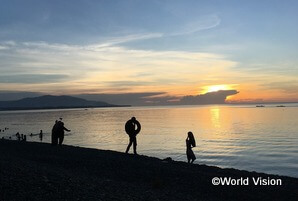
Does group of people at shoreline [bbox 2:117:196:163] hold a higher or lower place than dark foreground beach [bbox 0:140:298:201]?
higher

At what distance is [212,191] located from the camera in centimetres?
1484

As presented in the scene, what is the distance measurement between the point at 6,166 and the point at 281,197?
1191 centimetres

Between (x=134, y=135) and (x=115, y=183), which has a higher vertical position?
(x=134, y=135)

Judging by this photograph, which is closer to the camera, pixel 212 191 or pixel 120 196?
pixel 120 196

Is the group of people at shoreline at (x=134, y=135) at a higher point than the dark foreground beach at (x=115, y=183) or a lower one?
higher

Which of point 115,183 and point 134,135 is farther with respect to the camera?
point 134,135

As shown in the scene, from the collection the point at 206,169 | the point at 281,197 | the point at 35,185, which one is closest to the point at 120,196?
the point at 35,185

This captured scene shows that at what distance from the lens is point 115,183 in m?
13.9

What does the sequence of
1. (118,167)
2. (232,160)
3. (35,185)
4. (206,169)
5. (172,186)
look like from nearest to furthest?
1. (35,185)
2. (172,186)
3. (118,167)
4. (206,169)
5. (232,160)

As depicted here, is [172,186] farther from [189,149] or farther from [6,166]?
[189,149]

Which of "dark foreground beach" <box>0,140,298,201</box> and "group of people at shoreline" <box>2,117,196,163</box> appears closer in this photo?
"dark foreground beach" <box>0,140,298,201</box>

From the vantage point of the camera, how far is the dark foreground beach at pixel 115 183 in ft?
35.9

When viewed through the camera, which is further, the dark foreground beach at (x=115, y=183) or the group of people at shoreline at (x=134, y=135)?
the group of people at shoreline at (x=134, y=135)

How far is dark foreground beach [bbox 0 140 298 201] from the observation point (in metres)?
11.0
